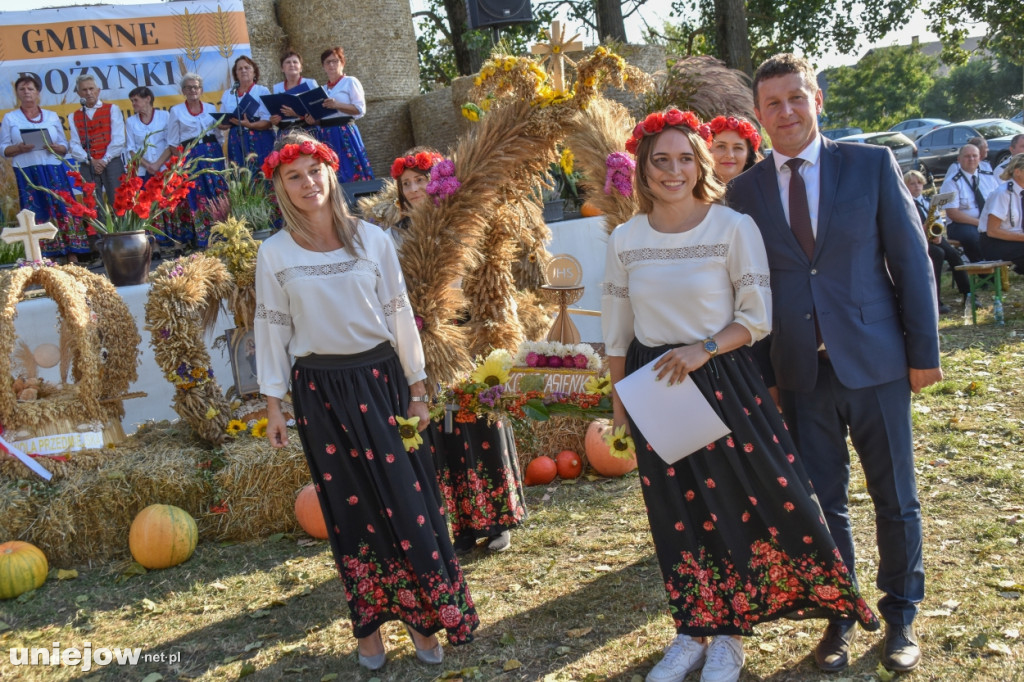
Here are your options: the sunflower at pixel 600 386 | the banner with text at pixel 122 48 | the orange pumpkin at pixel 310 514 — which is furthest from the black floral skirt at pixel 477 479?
the banner with text at pixel 122 48

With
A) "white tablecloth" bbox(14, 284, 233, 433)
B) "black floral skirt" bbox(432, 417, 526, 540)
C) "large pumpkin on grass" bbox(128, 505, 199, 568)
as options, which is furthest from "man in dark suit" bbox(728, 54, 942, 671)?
"white tablecloth" bbox(14, 284, 233, 433)

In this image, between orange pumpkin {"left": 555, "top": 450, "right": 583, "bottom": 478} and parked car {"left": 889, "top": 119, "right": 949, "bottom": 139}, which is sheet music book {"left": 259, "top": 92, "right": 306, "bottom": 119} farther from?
parked car {"left": 889, "top": 119, "right": 949, "bottom": 139}

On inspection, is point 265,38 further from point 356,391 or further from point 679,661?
point 679,661

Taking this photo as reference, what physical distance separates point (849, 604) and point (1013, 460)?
262cm

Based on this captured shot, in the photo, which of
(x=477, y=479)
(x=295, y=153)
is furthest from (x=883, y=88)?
(x=295, y=153)

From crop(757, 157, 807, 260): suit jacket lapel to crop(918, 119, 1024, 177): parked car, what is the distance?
20.3 metres

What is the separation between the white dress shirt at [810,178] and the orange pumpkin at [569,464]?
9.35 feet

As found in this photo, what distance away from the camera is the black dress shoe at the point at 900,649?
2.90 m

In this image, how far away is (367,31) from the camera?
457 inches

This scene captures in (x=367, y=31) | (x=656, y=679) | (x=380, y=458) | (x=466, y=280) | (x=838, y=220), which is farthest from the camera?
(x=367, y=31)

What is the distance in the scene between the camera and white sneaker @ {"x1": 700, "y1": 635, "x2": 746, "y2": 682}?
9.59 feet

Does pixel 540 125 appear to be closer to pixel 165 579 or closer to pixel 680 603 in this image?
pixel 680 603

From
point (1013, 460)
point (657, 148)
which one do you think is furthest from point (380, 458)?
point (1013, 460)

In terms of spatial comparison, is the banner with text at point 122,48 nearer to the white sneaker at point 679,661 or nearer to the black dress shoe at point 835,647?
the white sneaker at point 679,661
